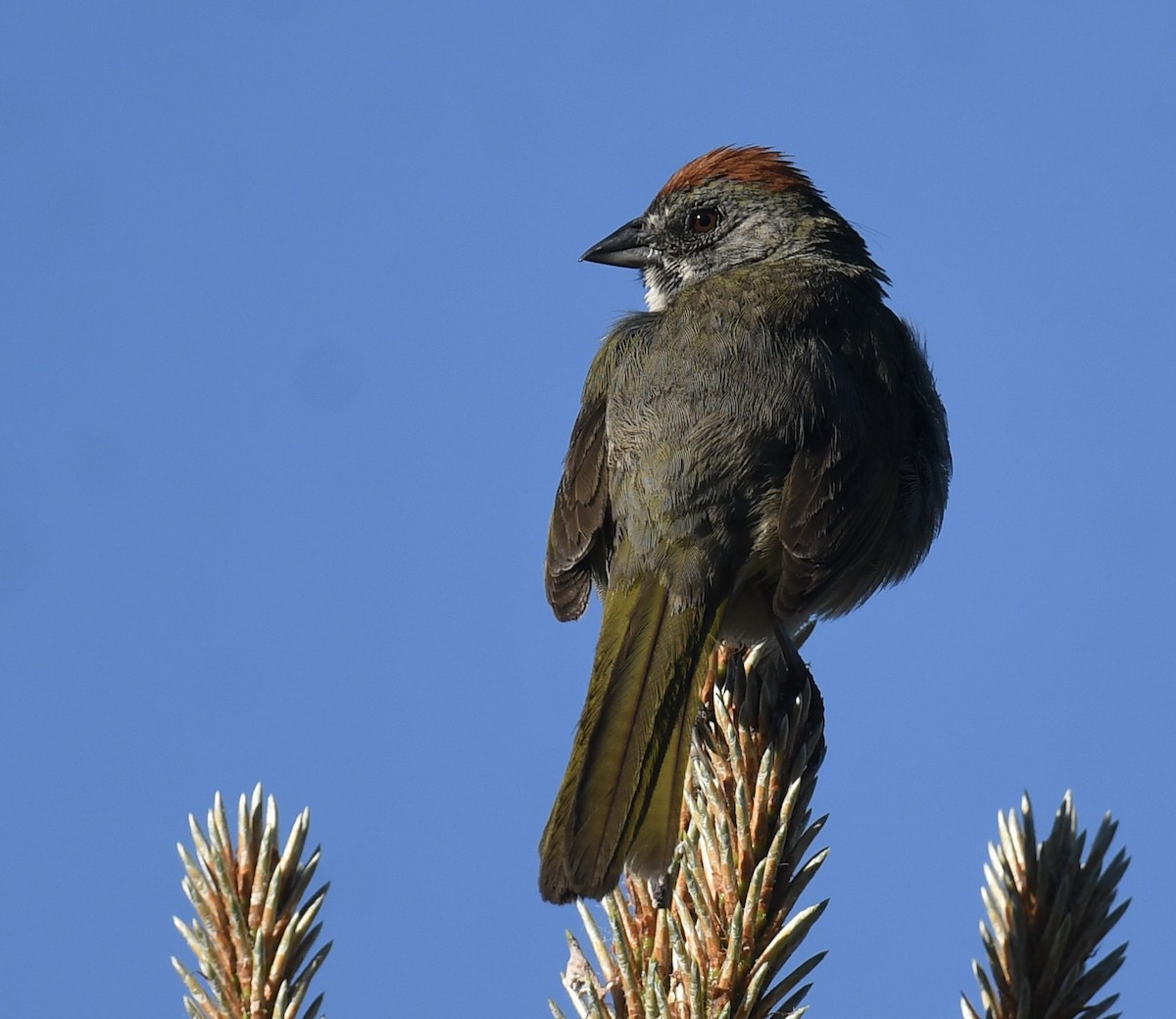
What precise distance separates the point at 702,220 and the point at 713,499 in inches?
88.2

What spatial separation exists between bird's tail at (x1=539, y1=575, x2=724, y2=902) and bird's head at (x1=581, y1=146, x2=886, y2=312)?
2.24 meters

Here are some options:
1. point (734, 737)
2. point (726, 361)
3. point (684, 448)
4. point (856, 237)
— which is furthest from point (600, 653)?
point (856, 237)

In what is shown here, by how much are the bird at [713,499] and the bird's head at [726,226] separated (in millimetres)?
588

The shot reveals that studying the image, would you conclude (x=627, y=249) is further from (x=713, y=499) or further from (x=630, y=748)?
(x=630, y=748)

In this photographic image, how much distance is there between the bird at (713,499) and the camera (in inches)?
137

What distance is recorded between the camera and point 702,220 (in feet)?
19.6

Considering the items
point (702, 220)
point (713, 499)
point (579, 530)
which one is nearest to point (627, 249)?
point (702, 220)

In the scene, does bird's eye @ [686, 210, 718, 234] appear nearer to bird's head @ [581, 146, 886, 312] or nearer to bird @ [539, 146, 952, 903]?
bird's head @ [581, 146, 886, 312]

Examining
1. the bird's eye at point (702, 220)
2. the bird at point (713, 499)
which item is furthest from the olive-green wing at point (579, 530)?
the bird's eye at point (702, 220)

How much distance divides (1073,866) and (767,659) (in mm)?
1647

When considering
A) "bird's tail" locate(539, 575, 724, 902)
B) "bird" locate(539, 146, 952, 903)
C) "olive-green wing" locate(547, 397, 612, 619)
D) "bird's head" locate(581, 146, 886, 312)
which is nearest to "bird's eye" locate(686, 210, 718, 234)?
"bird's head" locate(581, 146, 886, 312)

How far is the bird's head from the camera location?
5.80 metres

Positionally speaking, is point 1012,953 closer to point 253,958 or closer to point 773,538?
point 253,958

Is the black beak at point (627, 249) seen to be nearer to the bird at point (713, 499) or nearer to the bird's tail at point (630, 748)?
the bird at point (713, 499)
